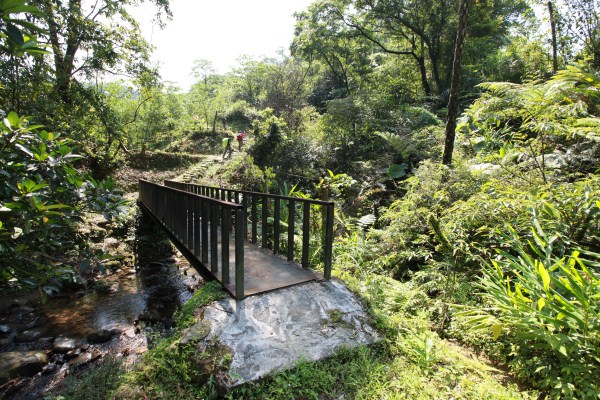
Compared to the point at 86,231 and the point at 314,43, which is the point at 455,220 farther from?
the point at 314,43

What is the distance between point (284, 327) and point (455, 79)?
16.8 ft

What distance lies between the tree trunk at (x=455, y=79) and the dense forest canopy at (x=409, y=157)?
0.40m

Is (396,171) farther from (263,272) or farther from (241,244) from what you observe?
(241,244)

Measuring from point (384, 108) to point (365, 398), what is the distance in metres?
11.1

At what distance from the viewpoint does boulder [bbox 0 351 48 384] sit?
3.39 metres

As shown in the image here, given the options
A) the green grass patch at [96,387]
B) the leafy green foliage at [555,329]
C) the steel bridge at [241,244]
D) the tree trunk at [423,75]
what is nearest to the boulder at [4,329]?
the steel bridge at [241,244]

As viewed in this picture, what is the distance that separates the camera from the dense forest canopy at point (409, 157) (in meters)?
2.23

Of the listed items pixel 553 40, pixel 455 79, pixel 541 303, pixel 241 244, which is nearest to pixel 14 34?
pixel 241 244

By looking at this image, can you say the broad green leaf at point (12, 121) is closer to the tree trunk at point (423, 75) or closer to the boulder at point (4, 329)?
the boulder at point (4, 329)

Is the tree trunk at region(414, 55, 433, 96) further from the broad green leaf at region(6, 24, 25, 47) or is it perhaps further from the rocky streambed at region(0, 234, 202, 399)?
the broad green leaf at region(6, 24, 25, 47)

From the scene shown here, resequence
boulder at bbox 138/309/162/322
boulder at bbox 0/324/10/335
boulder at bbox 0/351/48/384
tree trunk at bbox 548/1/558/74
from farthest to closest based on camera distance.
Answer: tree trunk at bbox 548/1/558/74
boulder at bbox 138/309/162/322
boulder at bbox 0/324/10/335
boulder at bbox 0/351/48/384

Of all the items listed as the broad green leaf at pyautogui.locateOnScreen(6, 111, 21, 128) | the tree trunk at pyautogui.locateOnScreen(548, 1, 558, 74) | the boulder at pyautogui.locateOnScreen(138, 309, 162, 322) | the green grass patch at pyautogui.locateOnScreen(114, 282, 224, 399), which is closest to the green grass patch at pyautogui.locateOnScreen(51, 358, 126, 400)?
the green grass patch at pyautogui.locateOnScreen(114, 282, 224, 399)

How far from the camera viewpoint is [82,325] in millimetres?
4594

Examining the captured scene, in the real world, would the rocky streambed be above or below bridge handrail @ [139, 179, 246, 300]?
below
